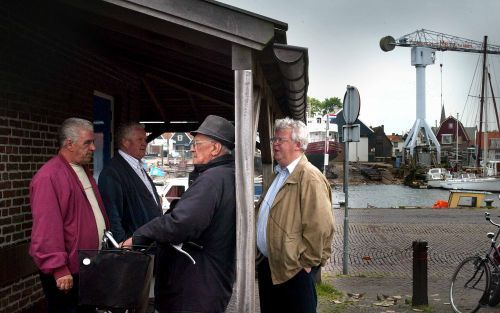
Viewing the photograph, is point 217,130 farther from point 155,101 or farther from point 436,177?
point 436,177

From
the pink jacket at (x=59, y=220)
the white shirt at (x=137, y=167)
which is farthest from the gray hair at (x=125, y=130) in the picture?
the pink jacket at (x=59, y=220)

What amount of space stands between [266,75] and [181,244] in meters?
2.18

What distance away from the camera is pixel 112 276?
3471 mm

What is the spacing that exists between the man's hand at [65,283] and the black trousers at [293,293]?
1.43 meters

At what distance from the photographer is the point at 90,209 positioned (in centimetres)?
411

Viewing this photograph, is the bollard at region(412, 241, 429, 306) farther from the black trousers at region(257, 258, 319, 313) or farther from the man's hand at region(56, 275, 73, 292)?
the man's hand at region(56, 275, 73, 292)

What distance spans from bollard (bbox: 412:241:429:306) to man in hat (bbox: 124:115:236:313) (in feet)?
14.5

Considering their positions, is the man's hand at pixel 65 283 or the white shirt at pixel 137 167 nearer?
the man's hand at pixel 65 283

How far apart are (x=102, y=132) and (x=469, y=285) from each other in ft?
16.2

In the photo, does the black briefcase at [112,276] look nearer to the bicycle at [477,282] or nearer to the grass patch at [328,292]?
the bicycle at [477,282]

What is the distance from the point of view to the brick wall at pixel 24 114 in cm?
A: 504

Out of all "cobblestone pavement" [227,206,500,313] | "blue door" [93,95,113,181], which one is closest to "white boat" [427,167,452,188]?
"cobblestone pavement" [227,206,500,313]

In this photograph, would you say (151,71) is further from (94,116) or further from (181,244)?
(181,244)

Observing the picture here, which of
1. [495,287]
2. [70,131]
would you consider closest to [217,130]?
[70,131]
